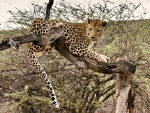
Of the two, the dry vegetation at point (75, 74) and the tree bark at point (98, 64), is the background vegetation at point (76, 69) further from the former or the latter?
the tree bark at point (98, 64)

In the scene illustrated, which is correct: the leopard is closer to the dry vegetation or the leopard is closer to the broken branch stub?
the broken branch stub

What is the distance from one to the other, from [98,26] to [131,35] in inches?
158

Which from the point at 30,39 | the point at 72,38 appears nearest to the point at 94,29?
the point at 72,38

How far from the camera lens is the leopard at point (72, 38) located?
21.2ft

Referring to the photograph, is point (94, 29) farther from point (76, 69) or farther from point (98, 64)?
point (76, 69)

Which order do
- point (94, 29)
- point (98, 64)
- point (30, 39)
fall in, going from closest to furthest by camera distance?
point (30, 39), point (98, 64), point (94, 29)

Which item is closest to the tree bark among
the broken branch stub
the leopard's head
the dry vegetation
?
the broken branch stub

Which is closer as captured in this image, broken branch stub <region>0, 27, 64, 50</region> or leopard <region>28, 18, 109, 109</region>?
broken branch stub <region>0, 27, 64, 50</region>

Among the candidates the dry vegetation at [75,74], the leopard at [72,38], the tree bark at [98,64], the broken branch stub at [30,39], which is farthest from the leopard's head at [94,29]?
the dry vegetation at [75,74]

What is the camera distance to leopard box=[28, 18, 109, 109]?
647 cm

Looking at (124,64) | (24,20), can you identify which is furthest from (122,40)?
(124,64)

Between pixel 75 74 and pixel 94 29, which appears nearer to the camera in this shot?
pixel 94 29

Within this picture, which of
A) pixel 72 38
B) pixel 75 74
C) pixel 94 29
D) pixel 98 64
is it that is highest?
pixel 94 29

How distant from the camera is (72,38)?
680 cm
